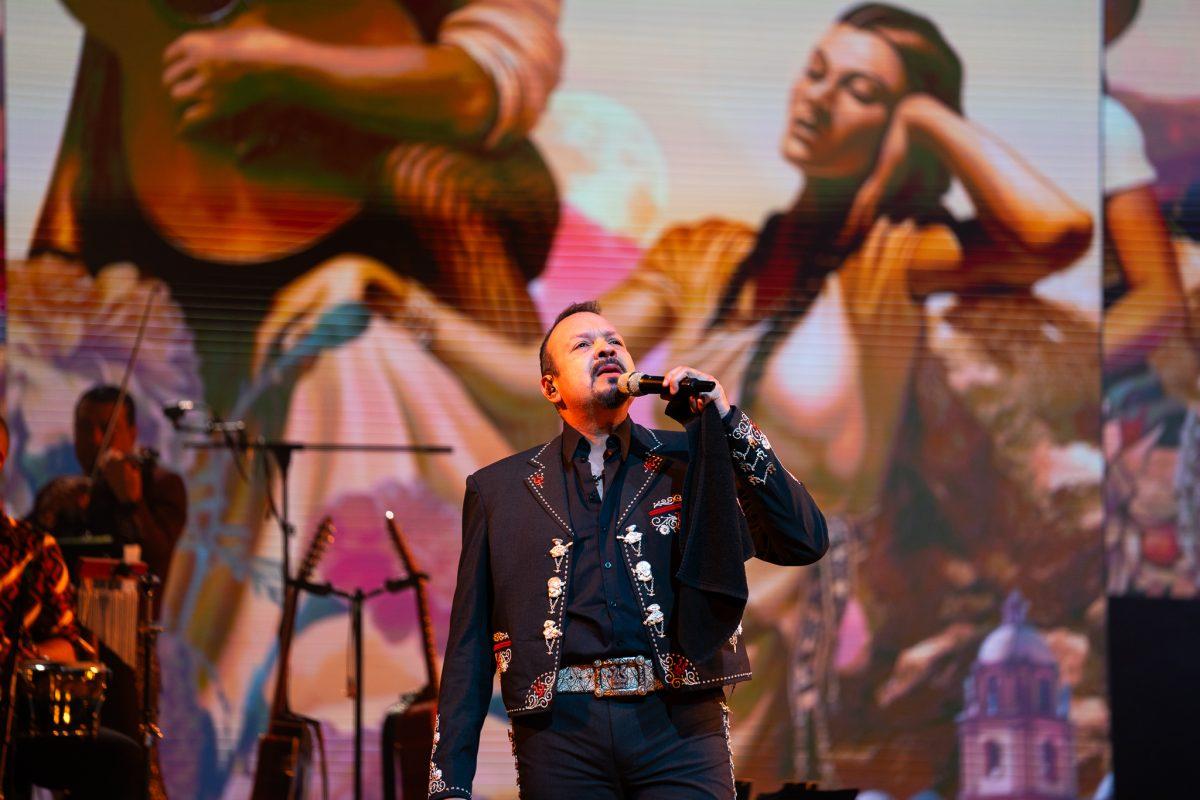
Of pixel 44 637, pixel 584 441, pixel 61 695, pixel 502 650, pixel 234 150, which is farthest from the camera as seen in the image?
pixel 234 150

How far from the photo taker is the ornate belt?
3.04 meters

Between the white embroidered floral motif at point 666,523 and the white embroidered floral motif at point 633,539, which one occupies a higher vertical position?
the white embroidered floral motif at point 666,523

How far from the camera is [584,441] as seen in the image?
3371mm

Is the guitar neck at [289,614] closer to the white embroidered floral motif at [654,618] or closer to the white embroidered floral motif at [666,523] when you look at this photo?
the white embroidered floral motif at [666,523]

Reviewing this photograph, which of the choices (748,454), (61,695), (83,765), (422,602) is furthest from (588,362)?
(422,602)

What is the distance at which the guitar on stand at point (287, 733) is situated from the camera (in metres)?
5.91

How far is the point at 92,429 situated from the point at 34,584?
4.60 feet

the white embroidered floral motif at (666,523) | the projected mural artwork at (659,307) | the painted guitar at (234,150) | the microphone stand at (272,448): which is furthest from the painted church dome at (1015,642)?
the white embroidered floral motif at (666,523)

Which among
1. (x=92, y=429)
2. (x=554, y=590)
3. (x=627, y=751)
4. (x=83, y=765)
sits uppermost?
Answer: (x=92, y=429)

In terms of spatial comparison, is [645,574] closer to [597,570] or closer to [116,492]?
[597,570]

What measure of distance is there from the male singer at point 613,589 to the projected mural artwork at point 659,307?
9.38 feet

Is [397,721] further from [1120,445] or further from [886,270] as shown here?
[1120,445]

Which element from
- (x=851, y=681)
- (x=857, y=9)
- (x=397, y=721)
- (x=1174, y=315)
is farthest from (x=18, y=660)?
(x=1174, y=315)

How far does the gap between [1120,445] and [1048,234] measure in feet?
3.05
